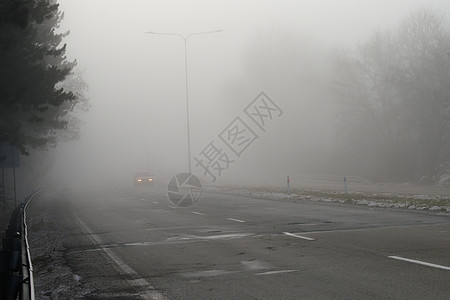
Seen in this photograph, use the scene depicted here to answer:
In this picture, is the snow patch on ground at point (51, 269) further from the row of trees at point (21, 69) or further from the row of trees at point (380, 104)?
the row of trees at point (380, 104)

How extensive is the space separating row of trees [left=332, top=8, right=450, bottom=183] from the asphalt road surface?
32310mm

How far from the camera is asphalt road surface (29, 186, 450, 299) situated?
743cm

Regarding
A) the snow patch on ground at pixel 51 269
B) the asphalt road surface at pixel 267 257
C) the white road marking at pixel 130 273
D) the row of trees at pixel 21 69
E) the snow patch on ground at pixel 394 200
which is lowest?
the snow patch on ground at pixel 51 269

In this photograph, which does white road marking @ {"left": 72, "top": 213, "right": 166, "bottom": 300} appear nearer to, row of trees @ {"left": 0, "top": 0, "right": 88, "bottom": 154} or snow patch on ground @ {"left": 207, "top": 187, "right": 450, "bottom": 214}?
row of trees @ {"left": 0, "top": 0, "right": 88, "bottom": 154}

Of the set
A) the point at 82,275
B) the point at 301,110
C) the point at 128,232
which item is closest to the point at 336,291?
the point at 82,275

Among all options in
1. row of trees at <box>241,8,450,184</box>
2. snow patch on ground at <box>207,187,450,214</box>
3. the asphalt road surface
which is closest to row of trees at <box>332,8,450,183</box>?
row of trees at <box>241,8,450,184</box>

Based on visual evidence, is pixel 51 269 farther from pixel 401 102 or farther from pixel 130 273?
pixel 401 102

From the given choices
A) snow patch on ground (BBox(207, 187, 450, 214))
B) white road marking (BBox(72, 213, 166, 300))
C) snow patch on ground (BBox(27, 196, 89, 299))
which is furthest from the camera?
snow patch on ground (BBox(207, 187, 450, 214))

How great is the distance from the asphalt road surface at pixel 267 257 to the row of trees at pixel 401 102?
32310mm

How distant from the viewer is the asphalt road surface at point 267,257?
743 centimetres

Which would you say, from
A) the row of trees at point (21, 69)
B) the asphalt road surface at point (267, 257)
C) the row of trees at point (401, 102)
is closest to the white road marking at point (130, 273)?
the asphalt road surface at point (267, 257)

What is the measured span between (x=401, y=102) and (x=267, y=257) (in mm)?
42977

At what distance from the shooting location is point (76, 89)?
53.6 m

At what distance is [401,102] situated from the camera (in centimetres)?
4991
